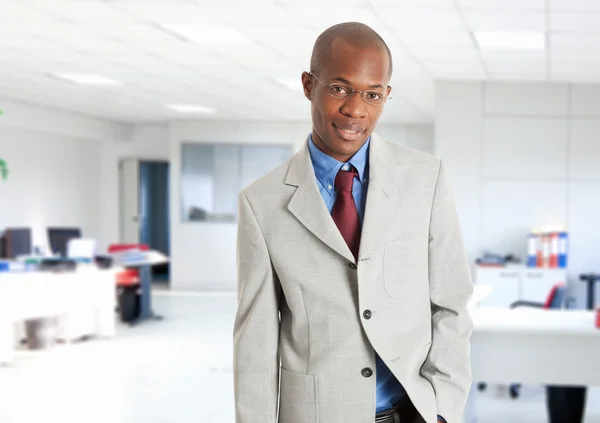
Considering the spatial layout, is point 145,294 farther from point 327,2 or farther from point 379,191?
point 379,191

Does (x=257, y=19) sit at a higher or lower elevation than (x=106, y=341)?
higher

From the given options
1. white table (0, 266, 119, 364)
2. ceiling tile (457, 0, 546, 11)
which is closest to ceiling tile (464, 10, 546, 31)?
ceiling tile (457, 0, 546, 11)

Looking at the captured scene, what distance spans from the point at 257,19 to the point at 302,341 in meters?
4.49

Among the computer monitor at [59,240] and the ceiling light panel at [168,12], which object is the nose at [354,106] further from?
the computer monitor at [59,240]

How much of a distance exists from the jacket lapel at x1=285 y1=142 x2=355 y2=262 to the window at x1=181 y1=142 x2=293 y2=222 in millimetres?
12088

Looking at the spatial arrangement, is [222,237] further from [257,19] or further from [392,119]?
[257,19]

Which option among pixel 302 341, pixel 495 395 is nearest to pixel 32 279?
pixel 495 395

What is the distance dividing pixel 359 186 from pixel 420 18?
4237 mm

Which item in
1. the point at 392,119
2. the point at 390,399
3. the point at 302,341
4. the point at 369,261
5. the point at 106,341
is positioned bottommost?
the point at 106,341

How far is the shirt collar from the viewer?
1.50 meters

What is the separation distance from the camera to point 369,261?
1.42 metres

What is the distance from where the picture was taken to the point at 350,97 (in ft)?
4.57

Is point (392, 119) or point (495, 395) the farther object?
point (392, 119)

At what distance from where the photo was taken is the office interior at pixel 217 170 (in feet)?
17.7
